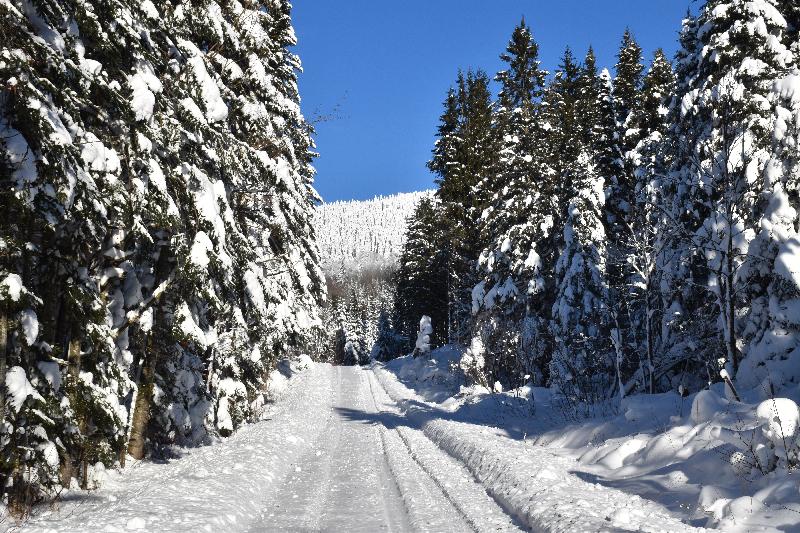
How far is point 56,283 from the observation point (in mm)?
8055

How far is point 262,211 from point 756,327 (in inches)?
561

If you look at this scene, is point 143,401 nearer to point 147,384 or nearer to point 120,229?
point 147,384

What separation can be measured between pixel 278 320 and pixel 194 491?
9.27 metres

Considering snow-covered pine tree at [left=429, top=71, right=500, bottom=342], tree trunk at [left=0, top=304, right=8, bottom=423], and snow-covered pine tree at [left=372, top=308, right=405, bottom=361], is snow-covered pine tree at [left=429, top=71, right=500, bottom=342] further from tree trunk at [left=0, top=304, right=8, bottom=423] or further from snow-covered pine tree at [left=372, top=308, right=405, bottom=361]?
snow-covered pine tree at [left=372, top=308, right=405, bottom=361]

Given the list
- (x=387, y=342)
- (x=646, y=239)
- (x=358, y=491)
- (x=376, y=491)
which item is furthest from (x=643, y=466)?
(x=387, y=342)

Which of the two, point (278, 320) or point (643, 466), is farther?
point (278, 320)

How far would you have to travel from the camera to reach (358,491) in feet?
33.5

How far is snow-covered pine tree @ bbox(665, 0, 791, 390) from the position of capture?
Answer: 12172 mm

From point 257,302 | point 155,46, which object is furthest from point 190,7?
point 257,302

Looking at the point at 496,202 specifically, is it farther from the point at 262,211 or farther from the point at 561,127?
the point at 262,211

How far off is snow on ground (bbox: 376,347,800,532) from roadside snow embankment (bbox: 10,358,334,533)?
4035mm

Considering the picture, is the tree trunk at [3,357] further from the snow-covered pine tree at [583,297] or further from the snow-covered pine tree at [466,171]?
the snow-covered pine tree at [466,171]

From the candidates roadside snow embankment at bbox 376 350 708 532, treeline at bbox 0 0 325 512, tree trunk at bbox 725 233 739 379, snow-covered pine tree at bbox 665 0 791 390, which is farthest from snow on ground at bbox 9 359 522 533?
snow-covered pine tree at bbox 665 0 791 390

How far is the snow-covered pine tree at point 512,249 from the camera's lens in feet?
82.0
